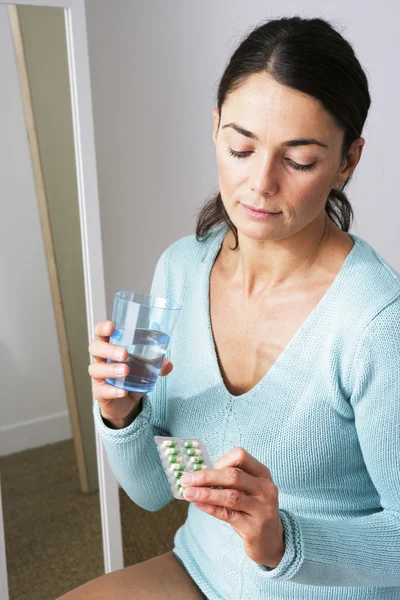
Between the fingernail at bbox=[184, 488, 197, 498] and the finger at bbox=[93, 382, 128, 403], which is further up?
the fingernail at bbox=[184, 488, 197, 498]

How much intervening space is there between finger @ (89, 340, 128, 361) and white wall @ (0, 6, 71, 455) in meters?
0.78

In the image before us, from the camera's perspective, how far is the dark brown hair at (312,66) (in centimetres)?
107

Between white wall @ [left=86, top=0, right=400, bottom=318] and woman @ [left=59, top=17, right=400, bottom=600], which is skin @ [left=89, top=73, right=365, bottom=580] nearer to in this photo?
woman @ [left=59, top=17, right=400, bottom=600]

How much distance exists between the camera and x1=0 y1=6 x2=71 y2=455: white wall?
1.73 m

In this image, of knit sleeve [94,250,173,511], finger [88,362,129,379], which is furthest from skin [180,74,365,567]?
knit sleeve [94,250,173,511]

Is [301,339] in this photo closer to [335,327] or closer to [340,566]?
[335,327]

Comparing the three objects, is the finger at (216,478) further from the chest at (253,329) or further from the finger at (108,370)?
the chest at (253,329)

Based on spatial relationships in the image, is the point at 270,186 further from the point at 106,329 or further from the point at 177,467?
the point at 177,467

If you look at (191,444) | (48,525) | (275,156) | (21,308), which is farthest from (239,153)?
(48,525)

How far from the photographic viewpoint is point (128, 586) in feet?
4.20

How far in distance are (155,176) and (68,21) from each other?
29.2 inches

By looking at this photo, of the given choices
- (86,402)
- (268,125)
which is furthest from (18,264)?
(268,125)

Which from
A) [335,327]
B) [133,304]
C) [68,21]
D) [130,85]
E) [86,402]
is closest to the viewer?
[133,304]

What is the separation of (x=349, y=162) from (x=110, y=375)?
51 cm
